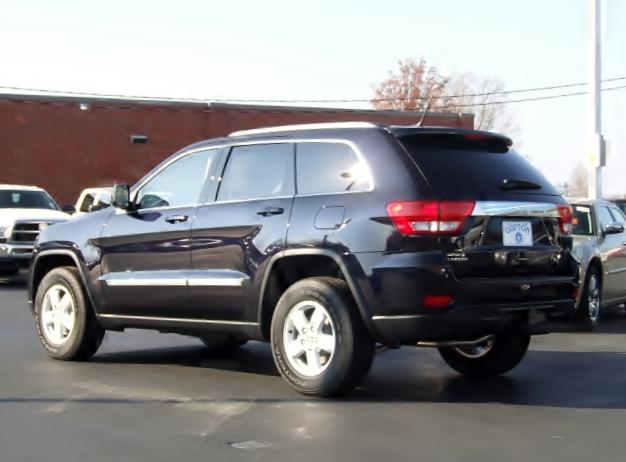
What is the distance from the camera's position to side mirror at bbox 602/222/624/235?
11263 millimetres

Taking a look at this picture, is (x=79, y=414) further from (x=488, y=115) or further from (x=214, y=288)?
(x=488, y=115)

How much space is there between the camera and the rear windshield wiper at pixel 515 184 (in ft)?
21.1

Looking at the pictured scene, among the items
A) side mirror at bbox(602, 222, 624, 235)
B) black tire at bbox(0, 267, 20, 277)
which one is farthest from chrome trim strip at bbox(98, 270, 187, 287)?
black tire at bbox(0, 267, 20, 277)

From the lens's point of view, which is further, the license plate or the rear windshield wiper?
the rear windshield wiper

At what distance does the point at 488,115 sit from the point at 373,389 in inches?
2420

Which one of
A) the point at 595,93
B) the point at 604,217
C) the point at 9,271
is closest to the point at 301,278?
the point at 604,217

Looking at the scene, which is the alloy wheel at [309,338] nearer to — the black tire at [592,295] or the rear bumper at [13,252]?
the black tire at [592,295]

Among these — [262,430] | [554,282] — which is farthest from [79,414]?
[554,282]

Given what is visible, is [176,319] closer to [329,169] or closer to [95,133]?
[329,169]

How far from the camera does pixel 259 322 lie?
674 centimetres

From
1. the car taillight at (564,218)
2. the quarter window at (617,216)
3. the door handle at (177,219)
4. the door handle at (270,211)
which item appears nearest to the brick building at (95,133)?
the quarter window at (617,216)

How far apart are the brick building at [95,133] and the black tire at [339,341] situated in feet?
104

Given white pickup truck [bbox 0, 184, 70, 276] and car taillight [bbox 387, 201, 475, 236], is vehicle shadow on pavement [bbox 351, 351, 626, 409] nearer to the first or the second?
car taillight [bbox 387, 201, 475, 236]

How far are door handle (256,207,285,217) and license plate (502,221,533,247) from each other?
1.60 meters
